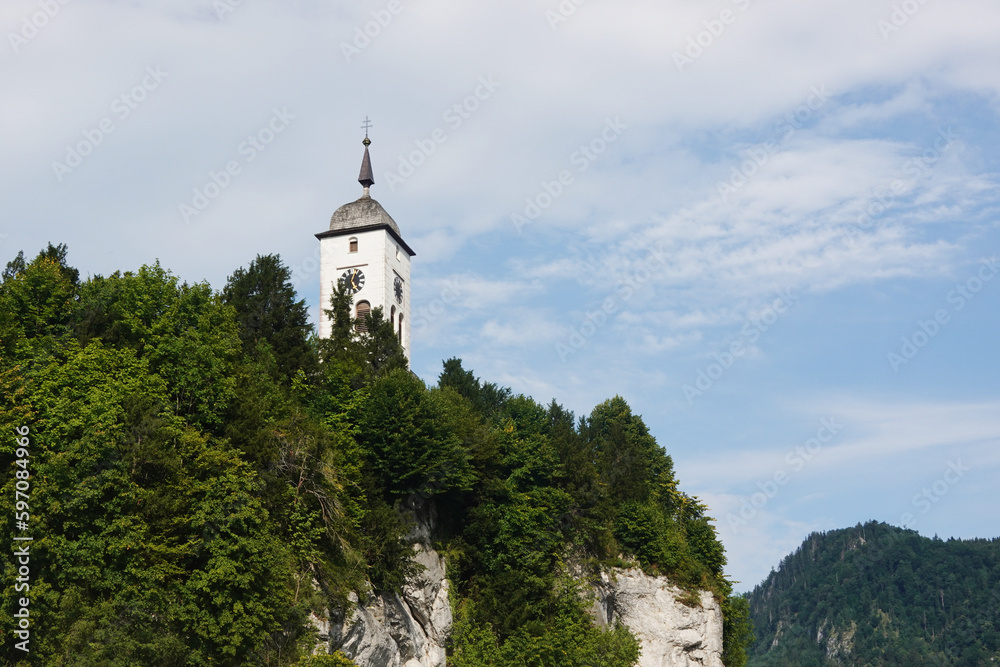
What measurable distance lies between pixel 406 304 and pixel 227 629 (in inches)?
1596

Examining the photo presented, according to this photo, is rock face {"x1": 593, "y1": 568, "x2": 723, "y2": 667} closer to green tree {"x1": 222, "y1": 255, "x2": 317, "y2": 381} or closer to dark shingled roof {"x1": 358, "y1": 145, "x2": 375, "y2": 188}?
green tree {"x1": 222, "y1": 255, "x2": 317, "y2": 381}

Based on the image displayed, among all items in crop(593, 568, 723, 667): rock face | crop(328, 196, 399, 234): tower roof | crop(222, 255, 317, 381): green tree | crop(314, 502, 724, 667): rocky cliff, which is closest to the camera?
crop(314, 502, 724, 667): rocky cliff

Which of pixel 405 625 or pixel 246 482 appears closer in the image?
pixel 246 482

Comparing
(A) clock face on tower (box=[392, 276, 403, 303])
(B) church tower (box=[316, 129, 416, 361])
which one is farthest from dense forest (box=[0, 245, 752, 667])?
(A) clock face on tower (box=[392, 276, 403, 303])

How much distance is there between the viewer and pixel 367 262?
63.1 m

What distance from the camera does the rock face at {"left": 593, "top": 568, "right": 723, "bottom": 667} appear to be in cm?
5428

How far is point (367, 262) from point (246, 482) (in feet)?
118

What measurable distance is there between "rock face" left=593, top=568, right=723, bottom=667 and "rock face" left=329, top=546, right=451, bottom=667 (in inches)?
523

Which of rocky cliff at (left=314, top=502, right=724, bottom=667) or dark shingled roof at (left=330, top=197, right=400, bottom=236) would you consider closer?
rocky cliff at (left=314, top=502, right=724, bottom=667)

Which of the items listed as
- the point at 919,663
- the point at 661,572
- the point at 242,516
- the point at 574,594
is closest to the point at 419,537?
the point at 574,594

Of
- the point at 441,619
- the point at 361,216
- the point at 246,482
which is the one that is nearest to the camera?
the point at 246,482

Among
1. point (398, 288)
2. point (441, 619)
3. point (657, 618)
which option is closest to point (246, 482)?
point (441, 619)

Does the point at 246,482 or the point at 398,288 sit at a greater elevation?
the point at 398,288

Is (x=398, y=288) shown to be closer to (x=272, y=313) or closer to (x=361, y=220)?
(x=361, y=220)
